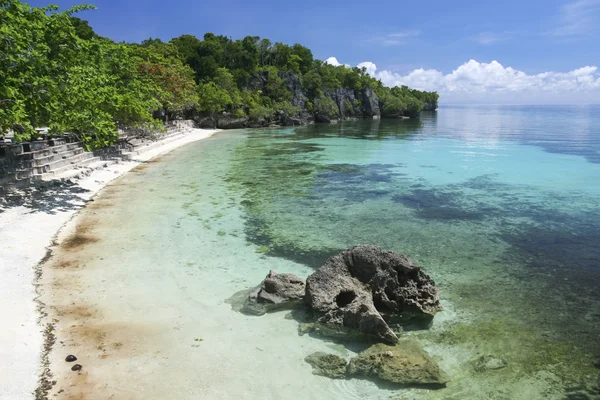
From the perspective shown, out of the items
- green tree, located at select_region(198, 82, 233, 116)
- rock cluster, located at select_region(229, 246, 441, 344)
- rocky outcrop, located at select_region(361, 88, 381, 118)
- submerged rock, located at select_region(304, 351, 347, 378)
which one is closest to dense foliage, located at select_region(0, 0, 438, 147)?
green tree, located at select_region(198, 82, 233, 116)

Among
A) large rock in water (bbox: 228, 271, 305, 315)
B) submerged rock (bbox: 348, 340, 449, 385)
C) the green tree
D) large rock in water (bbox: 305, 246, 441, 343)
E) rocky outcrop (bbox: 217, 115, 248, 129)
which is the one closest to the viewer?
submerged rock (bbox: 348, 340, 449, 385)

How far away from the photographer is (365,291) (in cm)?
866

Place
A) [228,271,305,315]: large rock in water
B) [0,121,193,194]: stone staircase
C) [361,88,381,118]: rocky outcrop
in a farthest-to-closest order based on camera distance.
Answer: [361,88,381,118]: rocky outcrop
[0,121,193,194]: stone staircase
[228,271,305,315]: large rock in water

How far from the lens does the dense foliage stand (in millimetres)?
13648

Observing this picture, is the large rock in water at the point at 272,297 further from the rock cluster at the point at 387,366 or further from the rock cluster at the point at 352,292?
the rock cluster at the point at 387,366

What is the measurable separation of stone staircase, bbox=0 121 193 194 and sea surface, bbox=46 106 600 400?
8.26 feet

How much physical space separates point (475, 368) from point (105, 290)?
7515mm

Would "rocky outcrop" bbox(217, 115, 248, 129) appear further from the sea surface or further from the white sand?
the white sand

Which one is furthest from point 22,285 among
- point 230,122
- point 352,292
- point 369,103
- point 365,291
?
point 369,103

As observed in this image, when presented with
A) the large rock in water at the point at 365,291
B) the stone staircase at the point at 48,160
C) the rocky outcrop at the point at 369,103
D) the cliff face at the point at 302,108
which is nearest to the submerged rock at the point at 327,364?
the large rock in water at the point at 365,291

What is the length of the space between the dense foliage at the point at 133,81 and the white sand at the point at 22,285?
8.52ft

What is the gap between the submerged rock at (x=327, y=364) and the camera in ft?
21.7

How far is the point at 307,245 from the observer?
12.7m

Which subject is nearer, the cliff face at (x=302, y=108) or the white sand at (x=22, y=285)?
the white sand at (x=22, y=285)
